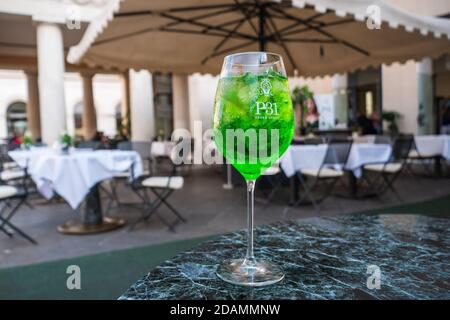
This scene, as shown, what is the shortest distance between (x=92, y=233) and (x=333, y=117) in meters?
13.9

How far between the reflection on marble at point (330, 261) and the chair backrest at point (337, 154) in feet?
14.9

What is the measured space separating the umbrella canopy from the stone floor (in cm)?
222

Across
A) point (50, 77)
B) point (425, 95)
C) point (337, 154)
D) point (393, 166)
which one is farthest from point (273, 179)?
point (425, 95)

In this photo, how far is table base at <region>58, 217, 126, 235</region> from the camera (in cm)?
462

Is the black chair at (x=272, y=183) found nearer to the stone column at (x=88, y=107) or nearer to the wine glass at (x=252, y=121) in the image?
the wine glass at (x=252, y=121)

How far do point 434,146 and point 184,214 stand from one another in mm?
5372

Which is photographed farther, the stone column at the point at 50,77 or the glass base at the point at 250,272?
the stone column at the point at 50,77

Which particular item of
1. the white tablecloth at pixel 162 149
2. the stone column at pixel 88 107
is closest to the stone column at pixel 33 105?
the stone column at pixel 88 107

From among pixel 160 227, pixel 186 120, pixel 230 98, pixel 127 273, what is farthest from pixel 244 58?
pixel 186 120

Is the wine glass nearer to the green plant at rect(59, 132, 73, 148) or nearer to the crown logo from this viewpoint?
the crown logo

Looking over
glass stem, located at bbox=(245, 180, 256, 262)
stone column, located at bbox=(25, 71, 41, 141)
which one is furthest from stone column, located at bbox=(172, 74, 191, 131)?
glass stem, located at bbox=(245, 180, 256, 262)

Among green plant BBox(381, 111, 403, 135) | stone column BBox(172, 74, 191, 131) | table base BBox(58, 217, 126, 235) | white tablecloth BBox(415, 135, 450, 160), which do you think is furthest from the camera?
stone column BBox(172, 74, 191, 131)

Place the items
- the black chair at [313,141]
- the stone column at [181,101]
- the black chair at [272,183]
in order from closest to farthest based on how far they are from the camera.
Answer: the black chair at [272,183] < the black chair at [313,141] < the stone column at [181,101]

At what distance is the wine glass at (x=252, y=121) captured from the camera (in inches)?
24.0
